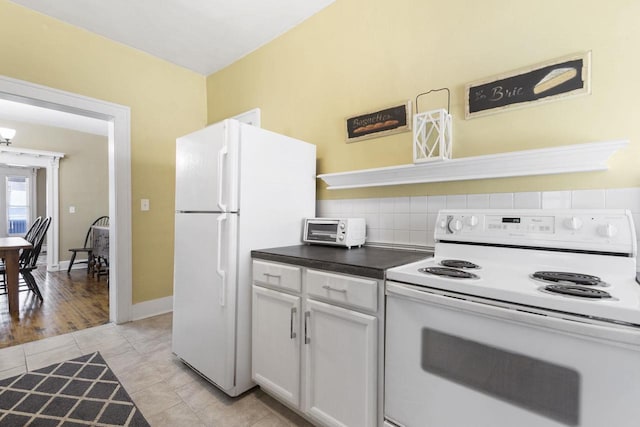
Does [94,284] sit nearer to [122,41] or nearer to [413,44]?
[122,41]

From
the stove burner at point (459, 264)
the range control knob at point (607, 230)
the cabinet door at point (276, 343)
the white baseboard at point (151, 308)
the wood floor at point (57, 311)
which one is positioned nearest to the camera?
the range control knob at point (607, 230)

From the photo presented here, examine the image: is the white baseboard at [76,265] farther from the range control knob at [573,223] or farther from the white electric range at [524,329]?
the range control knob at [573,223]

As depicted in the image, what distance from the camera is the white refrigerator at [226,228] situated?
5.65ft

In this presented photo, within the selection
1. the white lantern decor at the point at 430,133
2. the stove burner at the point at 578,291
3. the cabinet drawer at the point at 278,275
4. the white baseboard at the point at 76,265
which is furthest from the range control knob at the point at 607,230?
the white baseboard at the point at 76,265

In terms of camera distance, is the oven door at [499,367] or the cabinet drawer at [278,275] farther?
the cabinet drawer at [278,275]

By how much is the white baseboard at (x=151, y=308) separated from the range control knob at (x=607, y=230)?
3501 mm

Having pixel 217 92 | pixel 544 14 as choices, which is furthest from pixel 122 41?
pixel 544 14

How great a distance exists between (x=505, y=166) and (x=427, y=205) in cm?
47

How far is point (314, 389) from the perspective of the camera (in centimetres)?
144

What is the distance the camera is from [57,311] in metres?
3.14

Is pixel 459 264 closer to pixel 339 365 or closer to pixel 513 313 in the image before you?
pixel 513 313

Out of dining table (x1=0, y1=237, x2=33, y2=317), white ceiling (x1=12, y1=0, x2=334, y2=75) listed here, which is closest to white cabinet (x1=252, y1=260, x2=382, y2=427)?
white ceiling (x1=12, y1=0, x2=334, y2=75)

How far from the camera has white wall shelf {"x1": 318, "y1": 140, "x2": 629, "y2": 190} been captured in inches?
49.1

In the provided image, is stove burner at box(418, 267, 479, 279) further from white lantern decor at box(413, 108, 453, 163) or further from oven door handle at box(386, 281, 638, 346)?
white lantern decor at box(413, 108, 453, 163)
